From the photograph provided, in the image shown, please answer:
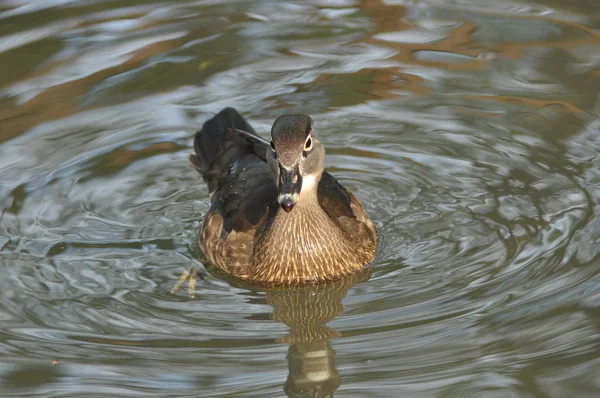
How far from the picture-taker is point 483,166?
853 centimetres

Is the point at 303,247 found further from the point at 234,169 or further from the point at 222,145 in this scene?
the point at 222,145

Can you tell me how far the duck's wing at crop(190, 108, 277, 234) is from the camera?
757 cm

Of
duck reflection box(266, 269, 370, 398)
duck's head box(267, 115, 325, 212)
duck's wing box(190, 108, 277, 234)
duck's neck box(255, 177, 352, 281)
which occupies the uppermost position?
duck's head box(267, 115, 325, 212)

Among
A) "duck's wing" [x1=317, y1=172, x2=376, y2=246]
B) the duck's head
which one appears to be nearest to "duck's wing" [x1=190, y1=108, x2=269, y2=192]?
"duck's wing" [x1=317, y1=172, x2=376, y2=246]

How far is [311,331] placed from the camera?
659cm

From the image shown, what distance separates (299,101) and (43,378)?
432cm

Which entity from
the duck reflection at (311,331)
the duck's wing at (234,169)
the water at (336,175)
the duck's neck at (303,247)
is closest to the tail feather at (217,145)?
the duck's wing at (234,169)

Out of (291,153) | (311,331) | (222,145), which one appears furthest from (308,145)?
(222,145)

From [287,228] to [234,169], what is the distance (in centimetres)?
93

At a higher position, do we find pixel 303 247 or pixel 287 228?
pixel 287 228

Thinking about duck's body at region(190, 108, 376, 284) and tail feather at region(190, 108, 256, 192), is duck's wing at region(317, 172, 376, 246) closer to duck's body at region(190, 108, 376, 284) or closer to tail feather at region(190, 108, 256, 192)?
duck's body at region(190, 108, 376, 284)

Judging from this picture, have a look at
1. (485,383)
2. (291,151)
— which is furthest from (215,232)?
(485,383)

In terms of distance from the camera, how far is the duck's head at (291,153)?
6.62m

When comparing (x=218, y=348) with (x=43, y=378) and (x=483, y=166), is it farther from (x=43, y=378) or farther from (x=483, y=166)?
(x=483, y=166)
